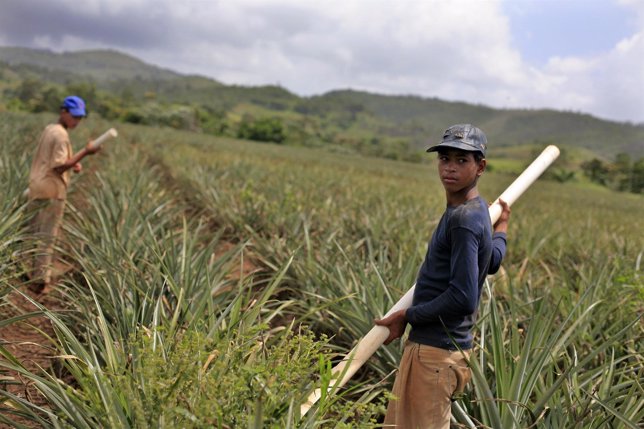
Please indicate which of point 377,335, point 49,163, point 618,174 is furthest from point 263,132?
point 377,335

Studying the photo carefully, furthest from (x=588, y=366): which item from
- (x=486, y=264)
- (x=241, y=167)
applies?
(x=241, y=167)

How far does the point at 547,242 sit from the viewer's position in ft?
23.8

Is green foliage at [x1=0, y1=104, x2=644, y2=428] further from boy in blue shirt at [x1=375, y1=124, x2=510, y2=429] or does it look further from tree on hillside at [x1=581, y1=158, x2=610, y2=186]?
tree on hillside at [x1=581, y1=158, x2=610, y2=186]

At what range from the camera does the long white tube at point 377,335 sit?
195cm

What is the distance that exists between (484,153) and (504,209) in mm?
589

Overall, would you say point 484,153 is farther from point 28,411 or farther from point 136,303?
point 136,303

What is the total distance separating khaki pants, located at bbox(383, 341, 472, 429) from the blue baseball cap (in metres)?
3.95

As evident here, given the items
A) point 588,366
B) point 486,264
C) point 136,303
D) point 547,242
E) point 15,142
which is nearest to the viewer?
point 486,264

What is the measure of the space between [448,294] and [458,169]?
497mm

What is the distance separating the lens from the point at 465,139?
1.95 meters

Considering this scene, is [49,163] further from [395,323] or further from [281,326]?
[395,323]

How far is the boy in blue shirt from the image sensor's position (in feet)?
6.28

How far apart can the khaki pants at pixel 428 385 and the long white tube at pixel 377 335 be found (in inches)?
6.5

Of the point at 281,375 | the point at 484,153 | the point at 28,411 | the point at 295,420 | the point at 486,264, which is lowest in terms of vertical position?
the point at 28,411
